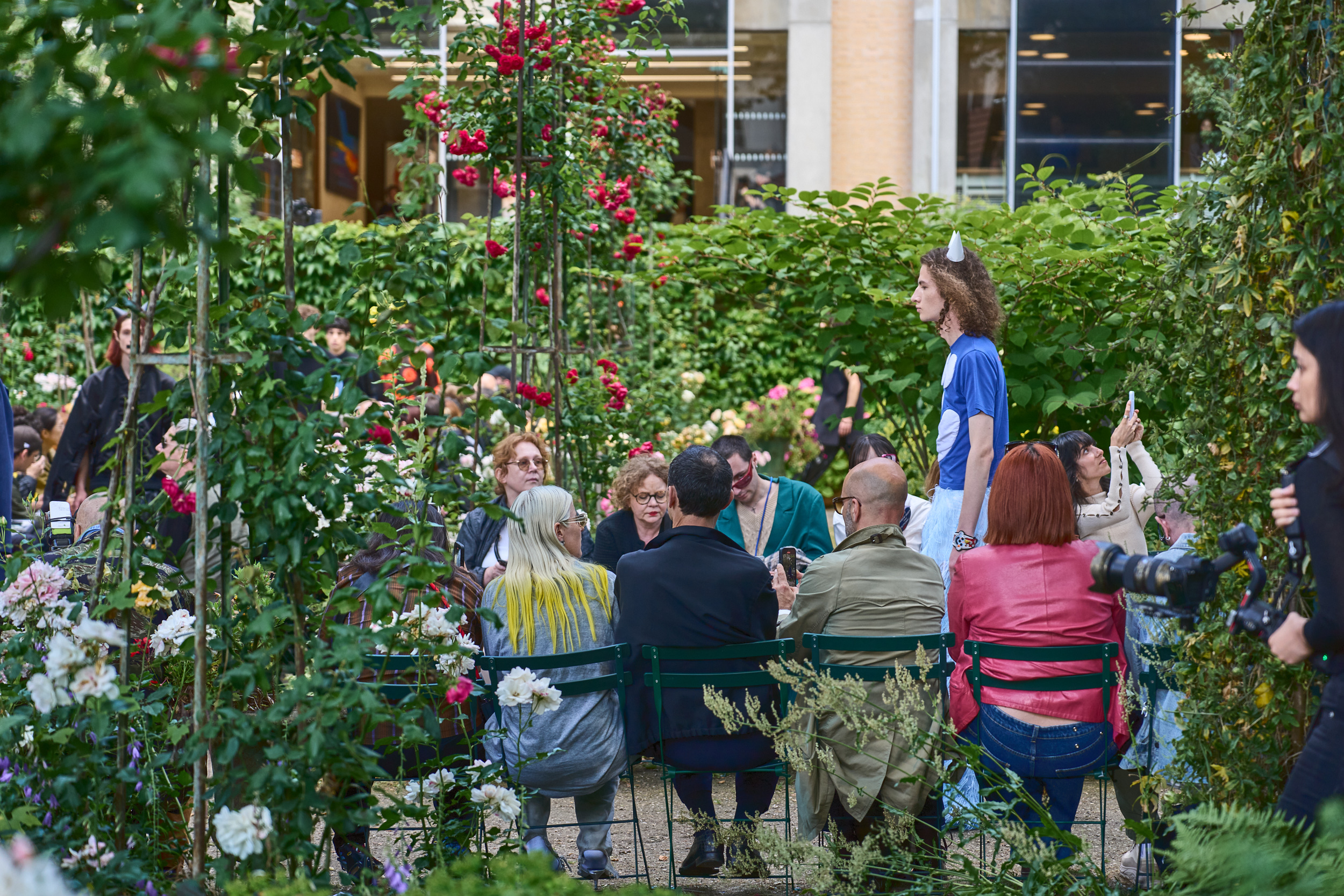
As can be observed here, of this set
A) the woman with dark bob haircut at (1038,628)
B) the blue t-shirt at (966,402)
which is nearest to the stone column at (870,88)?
the blue t-shirt at (966,402)

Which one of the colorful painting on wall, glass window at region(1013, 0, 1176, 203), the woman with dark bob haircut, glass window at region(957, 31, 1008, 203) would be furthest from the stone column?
the woman with dark bob haircut

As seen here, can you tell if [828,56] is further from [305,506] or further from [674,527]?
[305,506]

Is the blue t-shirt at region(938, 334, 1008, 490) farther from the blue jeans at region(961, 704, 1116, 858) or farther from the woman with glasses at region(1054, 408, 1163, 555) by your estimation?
the blue jeans at region(961, 704, 1116, 858)

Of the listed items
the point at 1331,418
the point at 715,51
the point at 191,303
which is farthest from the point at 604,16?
the point at 715,51

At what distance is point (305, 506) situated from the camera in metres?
2.52

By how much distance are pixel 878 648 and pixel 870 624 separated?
0.14m

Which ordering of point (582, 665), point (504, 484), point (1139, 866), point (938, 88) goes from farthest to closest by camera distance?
point (938, 88)
point (504, 484)
point (582, 665)
point (1139, 866)

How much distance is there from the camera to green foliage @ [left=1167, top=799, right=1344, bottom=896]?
1.90 metres

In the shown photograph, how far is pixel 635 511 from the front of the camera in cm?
464

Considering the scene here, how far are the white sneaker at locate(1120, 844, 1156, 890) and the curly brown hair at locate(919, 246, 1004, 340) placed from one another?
1.77 metres

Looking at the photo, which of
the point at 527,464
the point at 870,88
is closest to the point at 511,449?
the point at 527,464

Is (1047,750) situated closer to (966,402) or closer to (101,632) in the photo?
(966,402)

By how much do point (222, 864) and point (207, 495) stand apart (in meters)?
0.77

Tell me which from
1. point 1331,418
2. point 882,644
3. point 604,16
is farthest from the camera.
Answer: point 604,16
